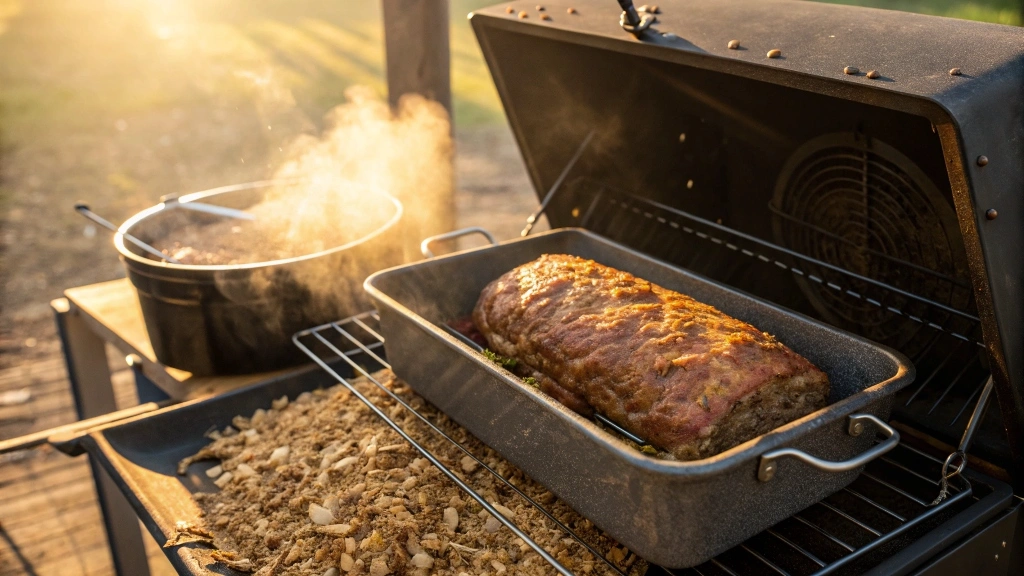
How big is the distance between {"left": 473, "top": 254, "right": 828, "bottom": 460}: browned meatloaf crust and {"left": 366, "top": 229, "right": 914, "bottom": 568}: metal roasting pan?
0.40 feet

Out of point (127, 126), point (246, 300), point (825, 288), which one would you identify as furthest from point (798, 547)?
point (127, 126)

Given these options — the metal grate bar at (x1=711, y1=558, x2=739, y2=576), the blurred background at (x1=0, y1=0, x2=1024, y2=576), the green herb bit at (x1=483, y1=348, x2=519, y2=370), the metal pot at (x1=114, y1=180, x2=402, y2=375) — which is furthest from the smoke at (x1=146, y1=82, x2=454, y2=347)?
the metal grate bar at (x1=711, y1=558, x2=739, y2=576)

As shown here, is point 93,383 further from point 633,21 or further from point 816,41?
point 816,41

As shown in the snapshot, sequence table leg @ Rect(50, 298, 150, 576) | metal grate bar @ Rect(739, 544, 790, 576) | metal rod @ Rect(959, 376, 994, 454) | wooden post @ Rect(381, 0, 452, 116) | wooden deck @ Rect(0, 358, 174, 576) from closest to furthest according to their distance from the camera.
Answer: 1. metal grate bar @ Rect(739, 544, 790, 576)
2. metal rod @ Rect(959, 376, 994, 454)
3. table leg @ Rect(50, 298, 150, 576)
4. wooden post @ Rect(381, 0, 452, 116)
5. wooden deck @ Rect(0, 358, 174, 576)

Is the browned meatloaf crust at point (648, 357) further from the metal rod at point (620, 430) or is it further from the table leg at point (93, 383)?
the table leg at point (93, 383)

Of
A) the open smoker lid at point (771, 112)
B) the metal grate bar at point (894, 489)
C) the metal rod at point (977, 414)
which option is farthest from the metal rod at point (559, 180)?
the metal rod at point (977, 414)

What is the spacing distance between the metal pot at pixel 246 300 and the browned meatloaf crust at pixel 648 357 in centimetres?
62

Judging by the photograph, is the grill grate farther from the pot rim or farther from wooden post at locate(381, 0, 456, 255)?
wooden post at locate(381, 0, 456, 255)

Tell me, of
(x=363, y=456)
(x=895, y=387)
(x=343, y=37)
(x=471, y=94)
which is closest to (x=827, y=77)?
(x=895, y=387)

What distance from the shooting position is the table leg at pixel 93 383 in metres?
3.44

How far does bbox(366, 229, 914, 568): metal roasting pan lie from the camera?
1.51 meters

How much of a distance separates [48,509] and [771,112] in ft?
14.1

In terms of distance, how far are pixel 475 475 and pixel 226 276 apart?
1.15m

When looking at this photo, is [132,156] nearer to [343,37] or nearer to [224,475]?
[343,37]
